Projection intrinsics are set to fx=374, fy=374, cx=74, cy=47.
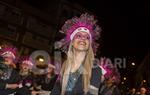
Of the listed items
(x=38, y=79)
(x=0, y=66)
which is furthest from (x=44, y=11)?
(x=0, y=66)

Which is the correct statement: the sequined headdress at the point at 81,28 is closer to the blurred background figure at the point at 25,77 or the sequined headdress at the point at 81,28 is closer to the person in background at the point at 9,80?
the person in background at the point at 9,80

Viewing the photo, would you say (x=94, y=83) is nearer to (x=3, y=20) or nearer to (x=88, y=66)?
(x=88, y=66)

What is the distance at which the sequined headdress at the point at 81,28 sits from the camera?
4.11 m

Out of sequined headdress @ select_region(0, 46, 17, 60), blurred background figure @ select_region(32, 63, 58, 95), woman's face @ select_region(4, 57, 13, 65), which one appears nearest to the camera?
woman's face @ select_region(4, 57, 13, 65)

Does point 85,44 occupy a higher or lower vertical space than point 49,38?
lower

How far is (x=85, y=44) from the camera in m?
3.81

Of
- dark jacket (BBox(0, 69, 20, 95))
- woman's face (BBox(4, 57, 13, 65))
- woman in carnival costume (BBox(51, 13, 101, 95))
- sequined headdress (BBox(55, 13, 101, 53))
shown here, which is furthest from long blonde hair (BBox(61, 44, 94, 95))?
woman's face (BBox(4, 57, 13, 65))

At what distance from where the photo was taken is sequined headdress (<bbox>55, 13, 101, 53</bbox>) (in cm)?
411

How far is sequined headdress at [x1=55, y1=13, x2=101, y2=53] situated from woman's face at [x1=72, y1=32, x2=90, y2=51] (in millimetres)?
102

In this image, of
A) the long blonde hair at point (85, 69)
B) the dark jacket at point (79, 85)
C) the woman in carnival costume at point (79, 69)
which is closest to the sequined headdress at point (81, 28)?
the woman in carnival costume at point (79, 69)

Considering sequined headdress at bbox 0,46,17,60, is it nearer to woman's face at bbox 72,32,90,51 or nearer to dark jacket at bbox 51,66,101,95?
woman's face at bbox 72,32,90,51

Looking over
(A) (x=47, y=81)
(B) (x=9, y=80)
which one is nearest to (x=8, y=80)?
(B) (x=9, y=80)

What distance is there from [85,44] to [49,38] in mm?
28985

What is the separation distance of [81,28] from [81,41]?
339mm
